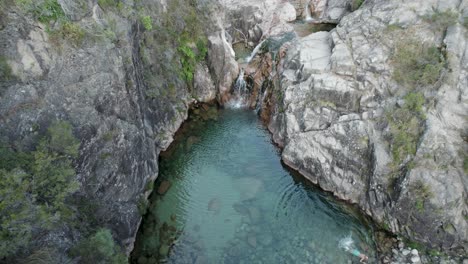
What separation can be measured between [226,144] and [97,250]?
14023 millimetres

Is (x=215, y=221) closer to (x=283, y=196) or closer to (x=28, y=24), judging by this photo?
(x=283, y=196)

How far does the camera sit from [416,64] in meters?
20.5

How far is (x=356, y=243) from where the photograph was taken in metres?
17.9

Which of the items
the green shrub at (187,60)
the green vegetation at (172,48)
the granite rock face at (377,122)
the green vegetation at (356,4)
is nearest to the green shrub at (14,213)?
the green vegetation at (172,48)

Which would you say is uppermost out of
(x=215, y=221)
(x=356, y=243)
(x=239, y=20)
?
Result: (x=239, y=20)

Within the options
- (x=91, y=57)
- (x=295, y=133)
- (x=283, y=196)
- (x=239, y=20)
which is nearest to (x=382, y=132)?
(x=295, y=133)

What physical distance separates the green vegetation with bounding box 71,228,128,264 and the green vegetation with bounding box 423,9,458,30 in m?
22.5

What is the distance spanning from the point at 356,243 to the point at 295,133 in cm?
816

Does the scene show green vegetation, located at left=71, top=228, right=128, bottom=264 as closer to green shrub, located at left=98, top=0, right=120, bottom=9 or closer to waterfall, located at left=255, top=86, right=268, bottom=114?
green shrub, located at left=98, top=0, right=120, bottom=9

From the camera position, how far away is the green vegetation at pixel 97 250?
1215 cm

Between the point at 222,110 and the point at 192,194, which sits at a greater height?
the point at 222,110

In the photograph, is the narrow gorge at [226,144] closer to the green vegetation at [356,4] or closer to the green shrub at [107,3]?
the green shrub at [107,3]

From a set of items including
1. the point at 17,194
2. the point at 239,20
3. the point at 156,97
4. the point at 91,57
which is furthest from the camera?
the point at 239,20

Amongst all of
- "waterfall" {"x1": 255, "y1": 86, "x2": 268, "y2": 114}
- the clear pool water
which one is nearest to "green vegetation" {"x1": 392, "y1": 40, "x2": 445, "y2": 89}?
the clear pool water
